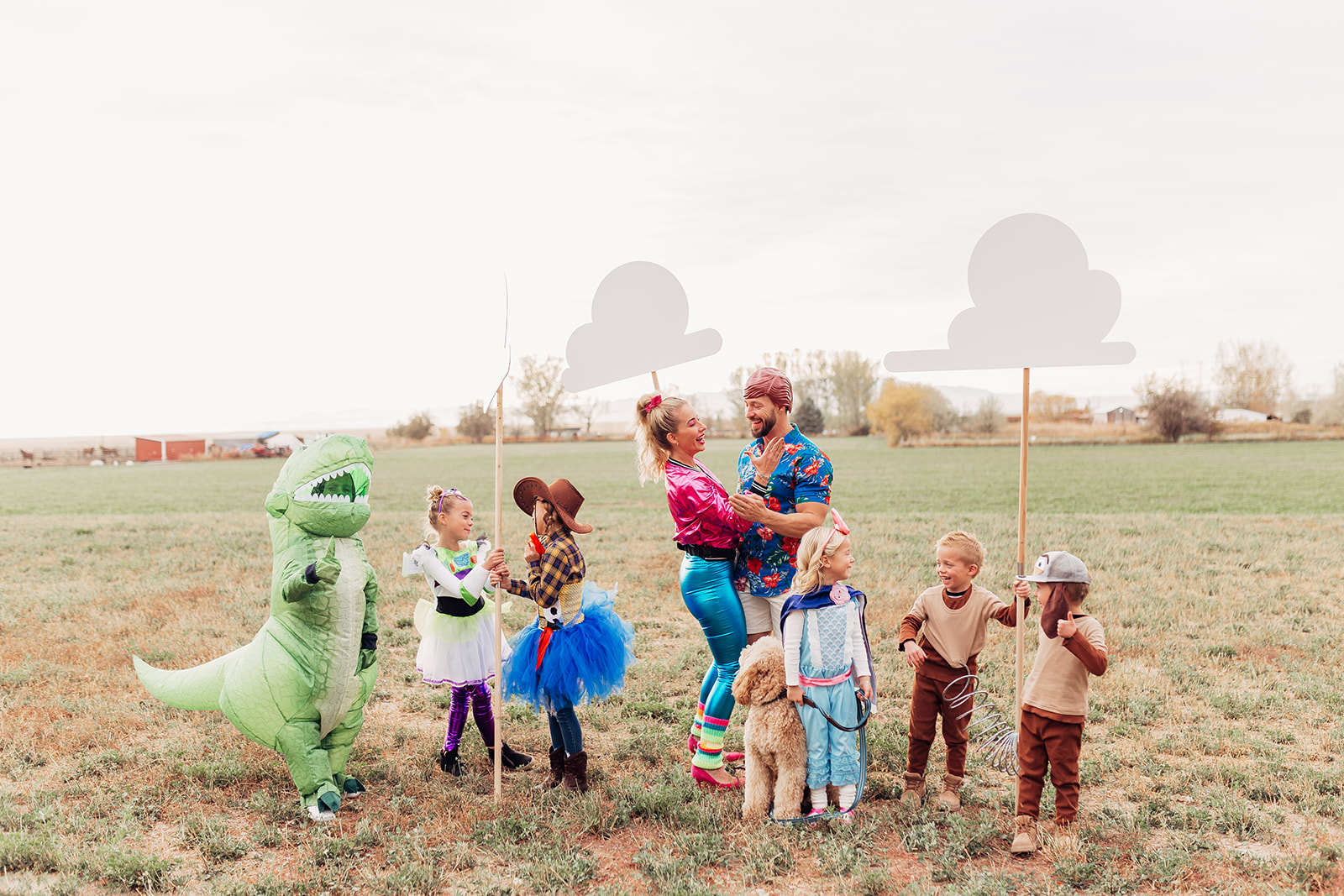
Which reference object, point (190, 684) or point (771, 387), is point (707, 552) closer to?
point (771, 387)

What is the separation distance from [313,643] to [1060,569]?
3851mm

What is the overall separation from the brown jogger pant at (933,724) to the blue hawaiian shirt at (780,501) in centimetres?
92

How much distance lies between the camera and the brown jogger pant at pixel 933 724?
428 centimetres

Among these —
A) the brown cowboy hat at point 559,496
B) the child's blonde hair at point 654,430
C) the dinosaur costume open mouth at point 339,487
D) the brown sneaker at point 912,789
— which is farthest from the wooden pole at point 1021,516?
the dinosaur costume open mouth at point 339,487

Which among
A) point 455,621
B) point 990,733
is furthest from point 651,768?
point 990,733

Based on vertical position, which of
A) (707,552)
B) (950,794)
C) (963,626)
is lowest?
(950,794)

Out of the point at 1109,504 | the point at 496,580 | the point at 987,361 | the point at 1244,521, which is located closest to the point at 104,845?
the point at 496,580

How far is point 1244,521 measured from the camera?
14953 mm

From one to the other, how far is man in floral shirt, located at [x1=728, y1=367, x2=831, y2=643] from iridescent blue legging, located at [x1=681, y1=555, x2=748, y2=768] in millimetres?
100

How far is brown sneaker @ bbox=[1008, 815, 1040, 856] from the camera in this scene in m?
3.73

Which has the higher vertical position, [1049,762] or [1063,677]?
[1063,677]

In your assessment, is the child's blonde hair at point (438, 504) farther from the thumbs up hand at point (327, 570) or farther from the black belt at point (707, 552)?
the black belt at point (707, 552)

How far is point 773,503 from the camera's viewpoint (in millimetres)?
4211

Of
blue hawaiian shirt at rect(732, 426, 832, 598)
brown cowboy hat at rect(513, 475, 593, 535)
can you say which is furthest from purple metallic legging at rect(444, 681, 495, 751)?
blue hawaiian shirt at rect(732, 426, 832, 598)
